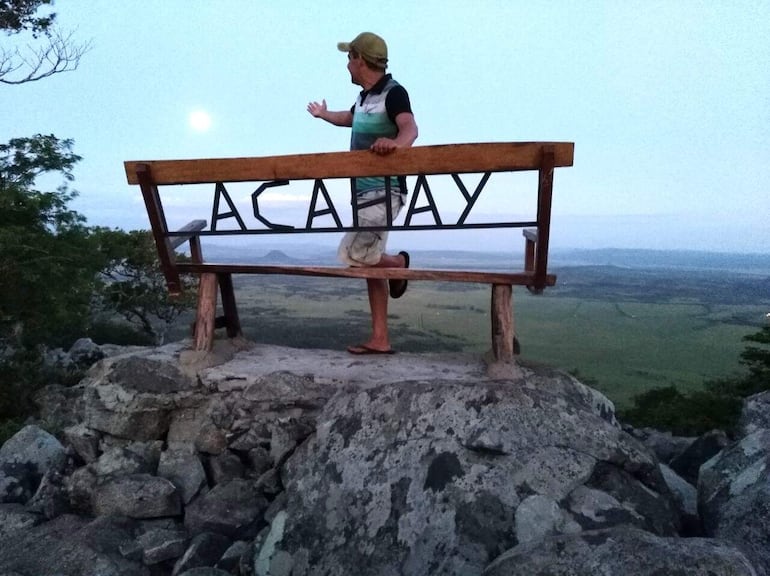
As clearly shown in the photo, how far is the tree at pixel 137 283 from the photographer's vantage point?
17.3m

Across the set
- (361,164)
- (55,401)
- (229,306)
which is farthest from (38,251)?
(361,164)

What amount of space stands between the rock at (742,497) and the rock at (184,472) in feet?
10.4

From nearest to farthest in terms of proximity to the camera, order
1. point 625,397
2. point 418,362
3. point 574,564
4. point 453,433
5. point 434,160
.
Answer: point 574,564 → point 453,433 → point 434,160 → point 418,362 → point 625,397

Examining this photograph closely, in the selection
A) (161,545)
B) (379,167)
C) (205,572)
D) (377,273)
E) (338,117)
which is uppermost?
(338,117)

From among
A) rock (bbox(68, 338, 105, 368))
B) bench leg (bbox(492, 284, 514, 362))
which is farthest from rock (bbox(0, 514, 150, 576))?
rock (bbox(68, 338, 105, 368))

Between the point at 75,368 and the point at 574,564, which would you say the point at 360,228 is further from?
the point at 75,368

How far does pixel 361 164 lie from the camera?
4.22 metres

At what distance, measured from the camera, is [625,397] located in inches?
445

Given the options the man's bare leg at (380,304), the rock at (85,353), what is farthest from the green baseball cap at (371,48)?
the rock at (85,353)

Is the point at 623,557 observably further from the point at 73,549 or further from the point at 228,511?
the point at 73,549

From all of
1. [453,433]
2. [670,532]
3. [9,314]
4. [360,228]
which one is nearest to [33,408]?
[9,314]

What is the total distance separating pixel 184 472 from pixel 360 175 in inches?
93.9

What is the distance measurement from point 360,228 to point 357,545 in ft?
7.11

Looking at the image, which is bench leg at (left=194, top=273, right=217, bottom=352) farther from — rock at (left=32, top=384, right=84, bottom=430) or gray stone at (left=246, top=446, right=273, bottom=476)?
rock at (left=32, top=384, right=84, bottom=430)
